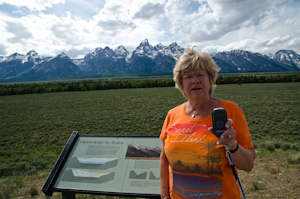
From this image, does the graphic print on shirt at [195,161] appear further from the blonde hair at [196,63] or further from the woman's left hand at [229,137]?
the blonde hair at [196,63]

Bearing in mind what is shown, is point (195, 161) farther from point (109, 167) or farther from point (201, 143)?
point (109, 167)

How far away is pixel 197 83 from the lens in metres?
2.09

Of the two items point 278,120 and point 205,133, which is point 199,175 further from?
point 278,120

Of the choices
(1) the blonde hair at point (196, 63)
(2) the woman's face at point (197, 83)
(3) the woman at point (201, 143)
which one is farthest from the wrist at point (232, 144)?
(1) the blonde hair at point (196, 63)

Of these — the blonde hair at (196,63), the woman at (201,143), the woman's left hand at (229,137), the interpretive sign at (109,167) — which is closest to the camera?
the woman's left hand at (229,137)

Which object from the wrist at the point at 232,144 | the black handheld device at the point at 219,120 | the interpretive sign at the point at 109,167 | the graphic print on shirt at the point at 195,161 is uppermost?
the black handheld device at the point at 219,120

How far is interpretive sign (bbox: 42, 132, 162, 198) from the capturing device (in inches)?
122

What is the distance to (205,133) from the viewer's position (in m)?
1.90

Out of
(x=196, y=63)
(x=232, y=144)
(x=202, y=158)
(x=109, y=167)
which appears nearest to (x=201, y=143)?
(x=202, y=158)

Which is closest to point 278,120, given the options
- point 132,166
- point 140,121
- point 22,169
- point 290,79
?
point 140,121

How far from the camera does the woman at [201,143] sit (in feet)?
5.99

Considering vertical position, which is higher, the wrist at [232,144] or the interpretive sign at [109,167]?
the wrist at [232,144]

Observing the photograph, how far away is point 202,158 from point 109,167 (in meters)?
2.12

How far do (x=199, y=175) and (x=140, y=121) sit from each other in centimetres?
1261
